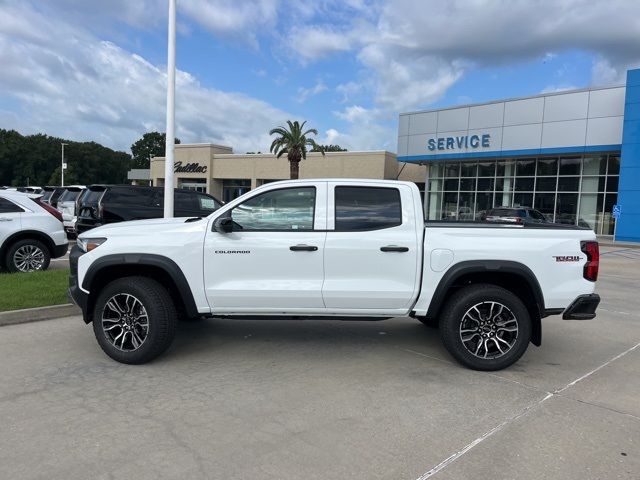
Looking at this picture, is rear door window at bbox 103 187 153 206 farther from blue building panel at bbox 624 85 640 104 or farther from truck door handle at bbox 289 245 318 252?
blue building panel at bbox 624 85 640 104

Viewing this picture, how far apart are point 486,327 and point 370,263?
1.31m

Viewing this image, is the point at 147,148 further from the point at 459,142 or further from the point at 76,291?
the point at 76,291

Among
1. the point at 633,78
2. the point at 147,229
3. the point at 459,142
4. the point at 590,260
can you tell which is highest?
the point at 633,78

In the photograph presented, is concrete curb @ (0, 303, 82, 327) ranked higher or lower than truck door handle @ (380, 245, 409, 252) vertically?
lower

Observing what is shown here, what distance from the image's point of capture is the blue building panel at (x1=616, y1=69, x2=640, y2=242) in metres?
25.9

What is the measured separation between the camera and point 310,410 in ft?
13.5

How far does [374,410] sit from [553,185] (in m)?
29.3

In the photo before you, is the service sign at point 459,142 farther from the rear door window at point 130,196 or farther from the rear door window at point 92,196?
the rear door window at point 92,196

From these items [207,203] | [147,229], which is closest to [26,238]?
[207,203]

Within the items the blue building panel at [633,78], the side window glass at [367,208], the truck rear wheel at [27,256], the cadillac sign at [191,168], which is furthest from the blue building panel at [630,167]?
the cadillac sign at [191,168]

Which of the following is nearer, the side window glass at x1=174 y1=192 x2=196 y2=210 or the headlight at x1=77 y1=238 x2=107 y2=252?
the headlight at x1=77 y1=238 x2=107 y2=252

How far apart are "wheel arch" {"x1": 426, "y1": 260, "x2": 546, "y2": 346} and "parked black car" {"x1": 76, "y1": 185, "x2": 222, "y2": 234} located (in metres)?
9.69

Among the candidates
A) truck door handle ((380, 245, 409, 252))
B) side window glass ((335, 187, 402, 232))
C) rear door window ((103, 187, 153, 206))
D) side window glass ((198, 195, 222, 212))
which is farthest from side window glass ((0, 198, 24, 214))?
truck door handle ((380, 245, 409, 252))

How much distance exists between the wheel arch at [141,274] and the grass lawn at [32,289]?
5.69ft
